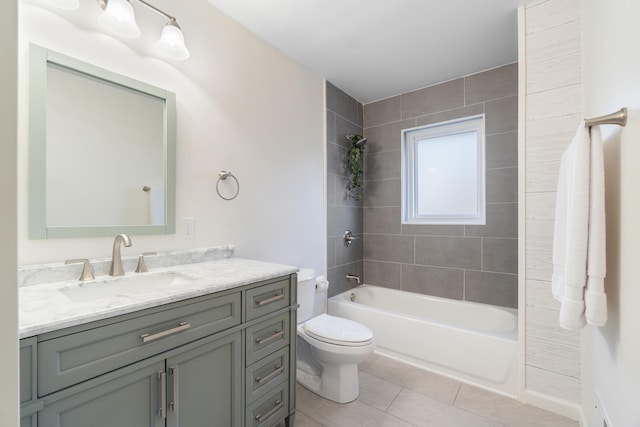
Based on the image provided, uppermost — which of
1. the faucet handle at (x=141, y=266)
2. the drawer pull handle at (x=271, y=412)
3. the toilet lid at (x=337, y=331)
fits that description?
the faucet handle at (x=141, y=266)

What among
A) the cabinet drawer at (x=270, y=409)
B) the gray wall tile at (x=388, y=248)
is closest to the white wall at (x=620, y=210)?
the cabinet drawer at (x=270, y=409)

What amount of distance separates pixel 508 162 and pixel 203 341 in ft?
8.43

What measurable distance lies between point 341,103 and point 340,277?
1751 millimetres

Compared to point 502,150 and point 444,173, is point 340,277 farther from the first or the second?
point 502,150

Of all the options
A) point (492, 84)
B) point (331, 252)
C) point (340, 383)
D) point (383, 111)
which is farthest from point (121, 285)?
point (492, 84)

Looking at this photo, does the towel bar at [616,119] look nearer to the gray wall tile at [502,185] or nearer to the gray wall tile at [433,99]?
the gray wall tile at [502,185]

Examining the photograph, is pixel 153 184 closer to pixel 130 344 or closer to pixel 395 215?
pixel 130 344

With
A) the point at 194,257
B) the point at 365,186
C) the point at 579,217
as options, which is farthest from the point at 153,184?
the point at 365,186

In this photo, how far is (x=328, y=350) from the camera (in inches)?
67.5

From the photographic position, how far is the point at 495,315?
236 centimetres

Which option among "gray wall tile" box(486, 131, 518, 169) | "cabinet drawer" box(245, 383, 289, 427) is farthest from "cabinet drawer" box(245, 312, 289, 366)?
"gray wall tile" box(486, 131, 518, 169)

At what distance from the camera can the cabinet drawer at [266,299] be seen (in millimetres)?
1240

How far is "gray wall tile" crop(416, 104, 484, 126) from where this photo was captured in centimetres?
251

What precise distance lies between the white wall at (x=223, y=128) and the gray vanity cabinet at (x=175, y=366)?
1.92ft
